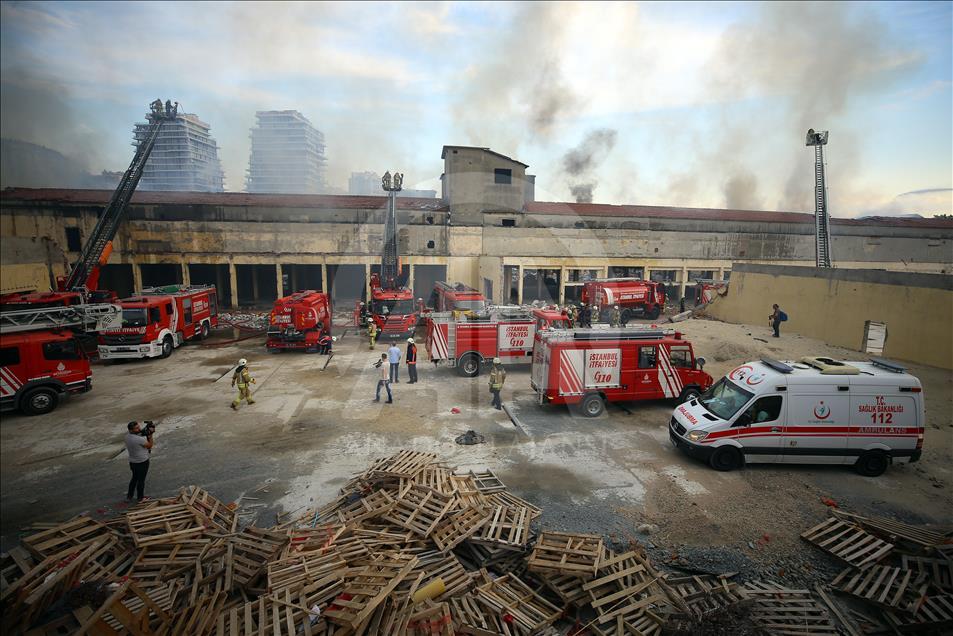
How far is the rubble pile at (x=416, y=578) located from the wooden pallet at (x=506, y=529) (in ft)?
0.07

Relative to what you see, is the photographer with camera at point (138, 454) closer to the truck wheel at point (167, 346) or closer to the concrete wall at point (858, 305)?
the truck wheel at point (167, 346)

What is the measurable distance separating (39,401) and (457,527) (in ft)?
39.5

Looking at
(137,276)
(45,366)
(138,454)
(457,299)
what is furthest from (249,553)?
(137,276)

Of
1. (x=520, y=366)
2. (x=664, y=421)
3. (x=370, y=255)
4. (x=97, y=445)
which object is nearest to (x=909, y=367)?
(x=664, y=421)

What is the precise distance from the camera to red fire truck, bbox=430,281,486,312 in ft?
65.5

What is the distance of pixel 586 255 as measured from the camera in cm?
3331

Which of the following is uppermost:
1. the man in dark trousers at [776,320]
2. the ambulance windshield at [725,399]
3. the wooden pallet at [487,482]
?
the man in dark trousers at [776,320]

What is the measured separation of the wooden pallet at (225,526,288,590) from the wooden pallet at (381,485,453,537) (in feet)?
5.08

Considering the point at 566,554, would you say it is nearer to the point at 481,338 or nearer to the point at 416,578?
the point at 416,578

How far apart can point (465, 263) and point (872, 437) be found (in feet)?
83.7

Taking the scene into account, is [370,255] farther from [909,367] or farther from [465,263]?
[909,367]

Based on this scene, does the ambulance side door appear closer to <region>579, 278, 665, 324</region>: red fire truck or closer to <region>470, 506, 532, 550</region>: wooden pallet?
<region>470, 506, 532, 550</region>: wooden pallet

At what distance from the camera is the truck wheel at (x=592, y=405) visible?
12328mm

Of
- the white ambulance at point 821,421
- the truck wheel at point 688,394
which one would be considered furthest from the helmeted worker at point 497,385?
the white ambulance at point 821,421
